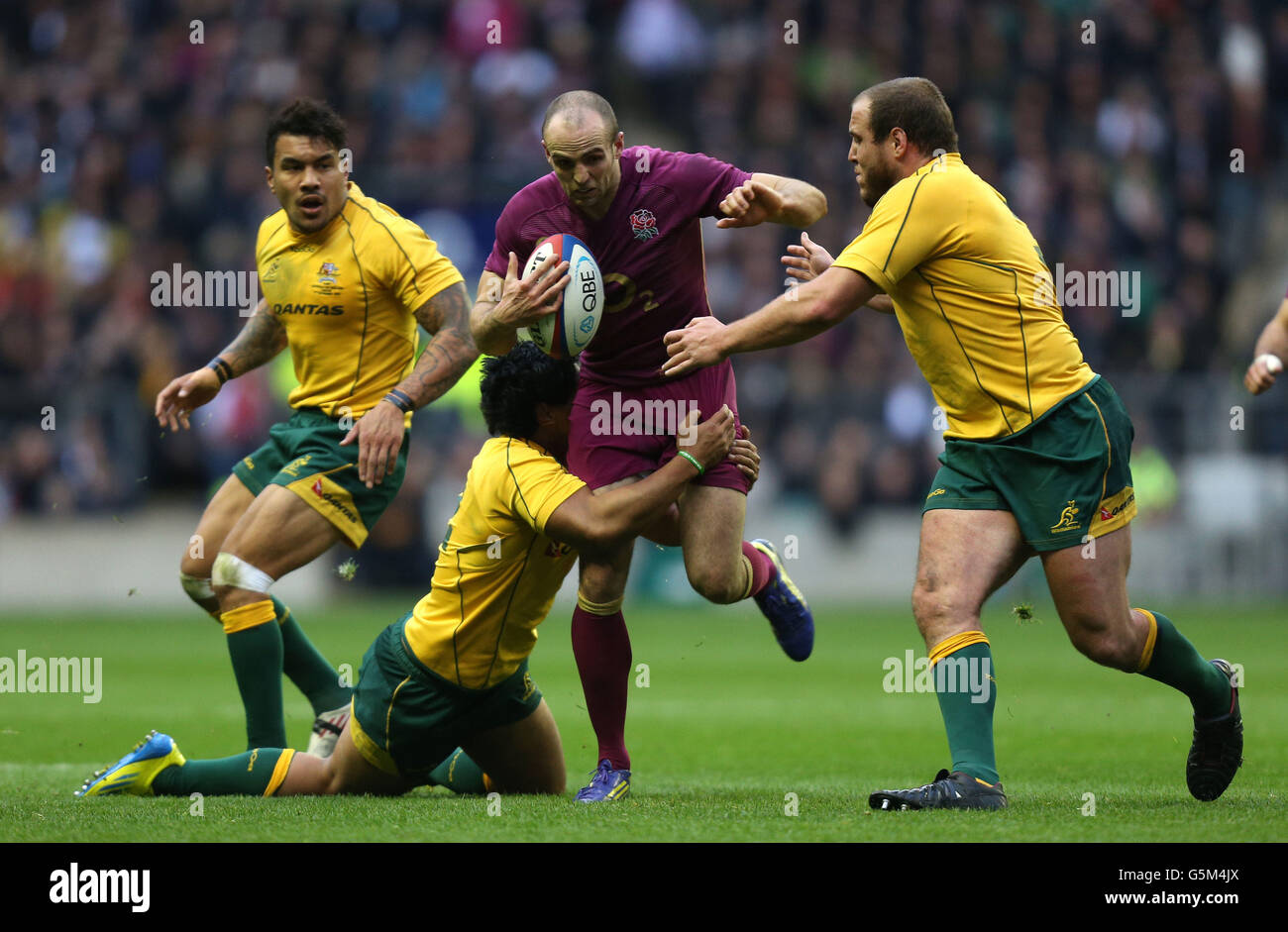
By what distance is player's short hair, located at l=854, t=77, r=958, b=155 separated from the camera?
5.61 metres

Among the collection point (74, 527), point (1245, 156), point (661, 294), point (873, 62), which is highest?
point (873, 62)

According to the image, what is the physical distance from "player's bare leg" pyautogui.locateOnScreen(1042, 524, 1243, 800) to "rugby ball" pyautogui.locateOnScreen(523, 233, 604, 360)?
1.87 m

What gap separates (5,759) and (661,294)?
3.84m

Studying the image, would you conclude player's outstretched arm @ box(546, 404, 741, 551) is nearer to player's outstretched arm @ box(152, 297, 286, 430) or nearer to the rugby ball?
the rugby ball

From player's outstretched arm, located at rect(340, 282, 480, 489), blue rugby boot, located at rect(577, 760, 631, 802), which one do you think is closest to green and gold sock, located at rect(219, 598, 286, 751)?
player's outstretched arm, located at rect(340, 282, 480, 489)

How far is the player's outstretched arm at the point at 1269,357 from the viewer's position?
568cm

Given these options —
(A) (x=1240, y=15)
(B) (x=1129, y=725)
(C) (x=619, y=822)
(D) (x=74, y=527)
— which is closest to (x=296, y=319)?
(C) (x=619, y=822)

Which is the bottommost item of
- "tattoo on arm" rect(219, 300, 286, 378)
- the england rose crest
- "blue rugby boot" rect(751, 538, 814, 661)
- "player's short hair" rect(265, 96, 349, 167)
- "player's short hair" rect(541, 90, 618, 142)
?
"blue rugby boot" rect(751, 538, 814, 661)

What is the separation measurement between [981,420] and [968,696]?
979mm

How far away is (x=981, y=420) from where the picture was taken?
564cm

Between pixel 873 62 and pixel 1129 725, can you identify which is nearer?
pixel 1129 725

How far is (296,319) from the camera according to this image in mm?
6984

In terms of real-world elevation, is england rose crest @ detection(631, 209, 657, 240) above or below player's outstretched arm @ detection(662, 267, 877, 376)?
above

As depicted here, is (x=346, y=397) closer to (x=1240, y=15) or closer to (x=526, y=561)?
(x=526, y=561)
